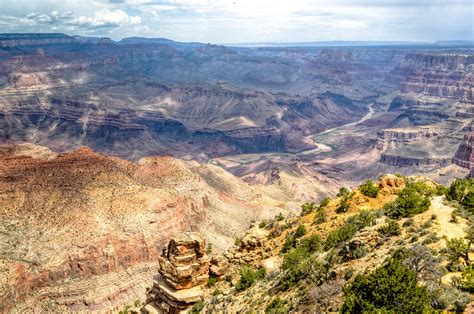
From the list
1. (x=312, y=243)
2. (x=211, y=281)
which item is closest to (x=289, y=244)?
(x=312, y=243)

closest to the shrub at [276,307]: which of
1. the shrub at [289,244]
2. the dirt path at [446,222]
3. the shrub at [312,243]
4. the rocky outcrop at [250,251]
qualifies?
the shrub at [312,243]

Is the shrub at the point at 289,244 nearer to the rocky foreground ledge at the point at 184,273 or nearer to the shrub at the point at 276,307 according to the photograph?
the rocky foreground ledge at the point at 184,273

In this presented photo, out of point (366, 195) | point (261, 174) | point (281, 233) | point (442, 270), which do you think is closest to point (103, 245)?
point (281, 233)

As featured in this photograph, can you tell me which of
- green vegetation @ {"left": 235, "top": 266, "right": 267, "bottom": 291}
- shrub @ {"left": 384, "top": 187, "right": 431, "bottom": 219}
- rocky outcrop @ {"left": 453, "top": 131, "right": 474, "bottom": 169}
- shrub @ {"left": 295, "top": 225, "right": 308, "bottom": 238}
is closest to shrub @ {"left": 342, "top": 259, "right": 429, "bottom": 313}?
shrub @ {"left": 384, "top": 187, "right": 431, "bottom": 219}

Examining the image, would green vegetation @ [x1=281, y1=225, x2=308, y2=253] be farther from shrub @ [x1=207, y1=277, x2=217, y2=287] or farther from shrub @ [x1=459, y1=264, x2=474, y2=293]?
shrub @ [x1=459, y1=264, x2=474, y2=293]

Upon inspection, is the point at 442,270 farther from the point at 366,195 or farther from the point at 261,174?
the point at 261,174

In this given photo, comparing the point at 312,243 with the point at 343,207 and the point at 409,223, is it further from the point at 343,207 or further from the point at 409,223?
the point at 409,223

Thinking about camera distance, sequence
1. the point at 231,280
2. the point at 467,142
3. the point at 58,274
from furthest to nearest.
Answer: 1. the point at 467,142
2. the point at 58,274
3. the point at 231,280
